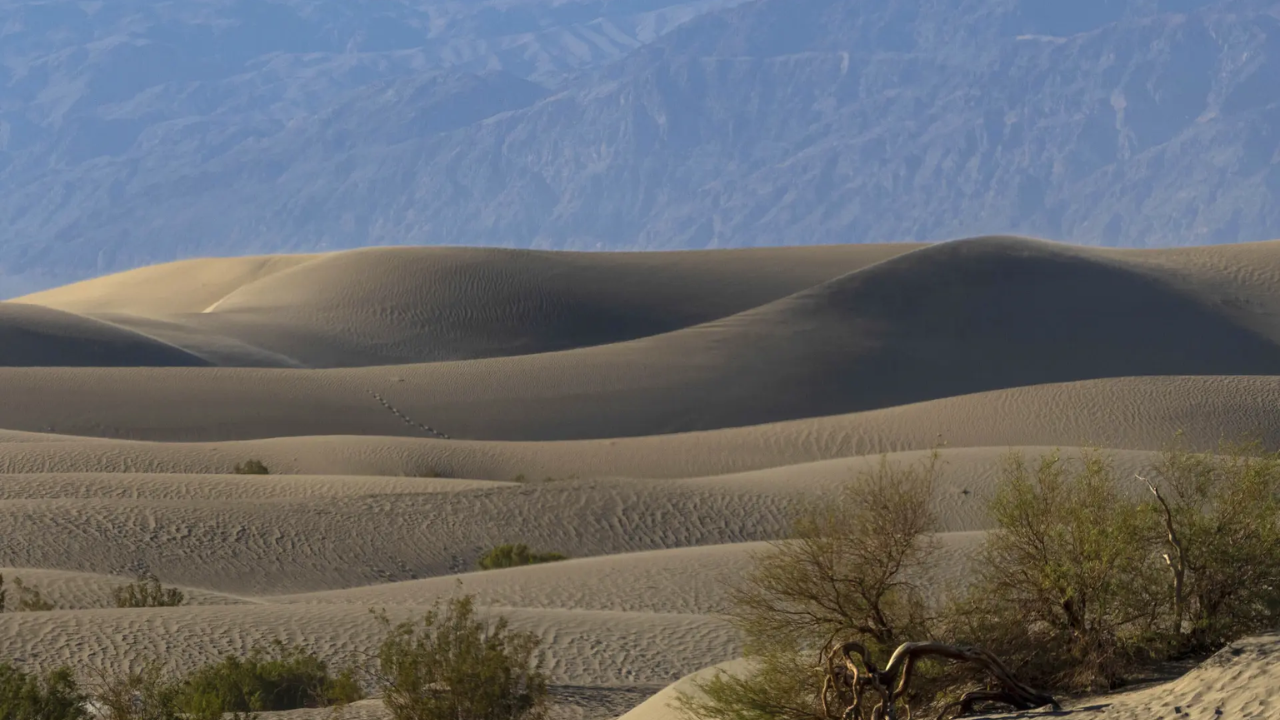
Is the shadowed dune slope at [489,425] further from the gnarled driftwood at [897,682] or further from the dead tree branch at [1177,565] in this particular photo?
the dead tree branch at [1177,565]

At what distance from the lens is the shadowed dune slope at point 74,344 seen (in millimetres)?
51406

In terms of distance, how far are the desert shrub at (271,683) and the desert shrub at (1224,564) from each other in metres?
5.99

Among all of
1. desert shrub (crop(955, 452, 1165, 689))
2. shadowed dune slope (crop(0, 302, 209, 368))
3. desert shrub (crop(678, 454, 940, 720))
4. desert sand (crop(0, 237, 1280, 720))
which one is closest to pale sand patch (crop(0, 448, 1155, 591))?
desert sand (crop(0, 237, 1280, 720))

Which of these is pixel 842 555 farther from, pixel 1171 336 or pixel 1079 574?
pixel 1171 336

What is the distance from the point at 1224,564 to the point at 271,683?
25.6ft

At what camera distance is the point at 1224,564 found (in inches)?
385

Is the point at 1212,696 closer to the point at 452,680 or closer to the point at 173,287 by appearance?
the point at 452,680

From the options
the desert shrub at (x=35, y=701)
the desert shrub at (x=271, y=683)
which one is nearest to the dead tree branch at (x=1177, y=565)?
the desert shrub at (x=271, y=683)

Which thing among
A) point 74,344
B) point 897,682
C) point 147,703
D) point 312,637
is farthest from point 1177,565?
point 74,344

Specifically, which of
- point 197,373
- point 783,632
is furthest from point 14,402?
point 783,632

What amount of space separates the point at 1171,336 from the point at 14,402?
38351 millimetres

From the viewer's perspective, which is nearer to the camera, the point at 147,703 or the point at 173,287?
the point at 147,703

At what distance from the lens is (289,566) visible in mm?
22703

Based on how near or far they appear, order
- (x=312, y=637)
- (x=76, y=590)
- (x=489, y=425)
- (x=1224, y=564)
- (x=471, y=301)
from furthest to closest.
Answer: (x=471, y=301)
(x=489, y=425)
(x=76, y=590)
(x=312, y=637)
(x=1224, y=564)
